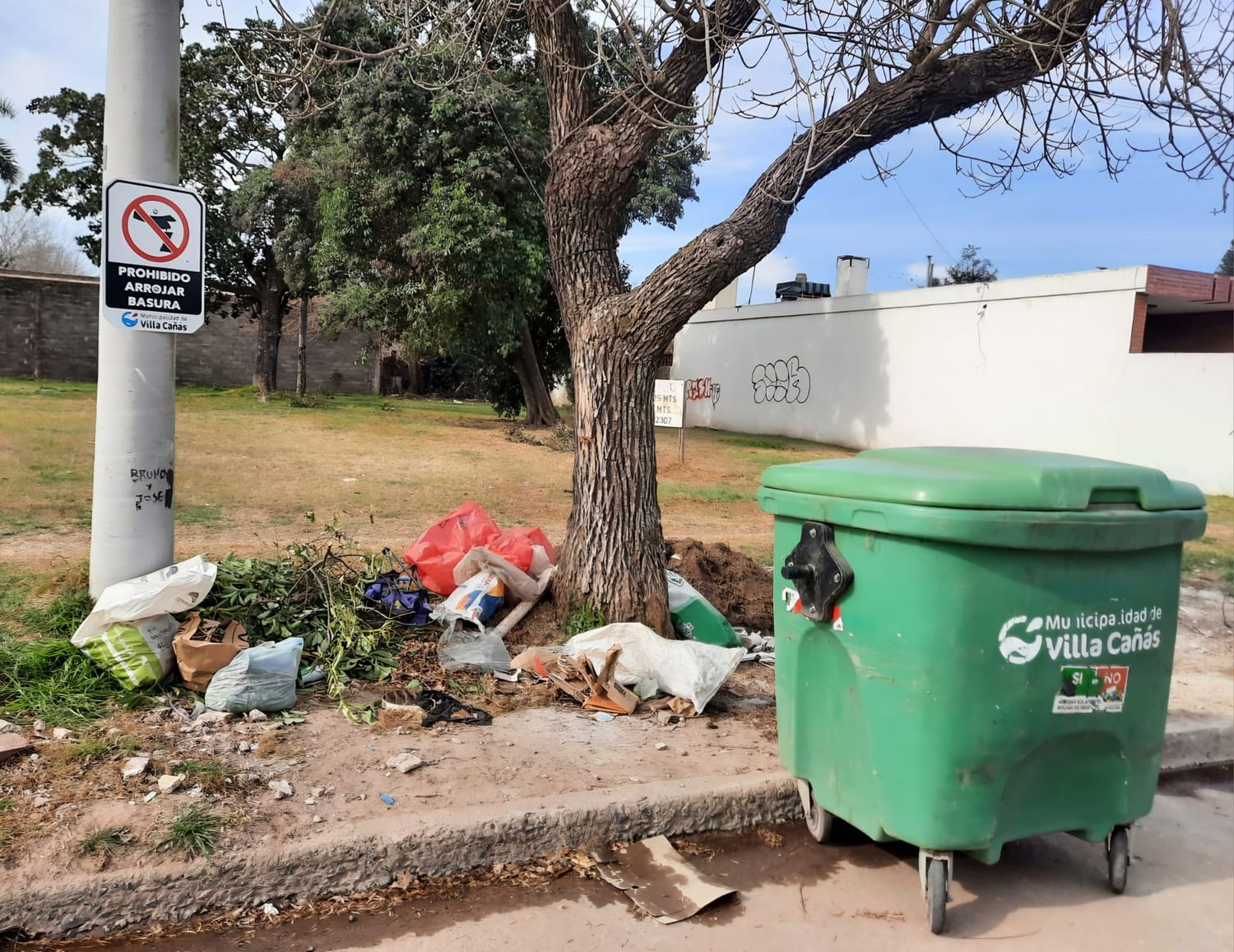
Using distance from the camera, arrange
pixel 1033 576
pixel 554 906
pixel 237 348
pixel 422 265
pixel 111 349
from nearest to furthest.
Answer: pixel 1033 576
pixel 554 906
pixel 111 349
pixel 422 265
pixel 237 348

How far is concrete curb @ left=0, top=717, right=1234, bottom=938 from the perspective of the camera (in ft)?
8.47

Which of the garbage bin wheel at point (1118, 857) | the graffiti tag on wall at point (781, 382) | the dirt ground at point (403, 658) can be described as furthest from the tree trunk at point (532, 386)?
the garbage bin wheel at point (1118, 857)

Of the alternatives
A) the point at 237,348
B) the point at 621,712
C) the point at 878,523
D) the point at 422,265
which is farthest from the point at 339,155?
the point at 878,523

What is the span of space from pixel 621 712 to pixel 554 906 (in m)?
1.40

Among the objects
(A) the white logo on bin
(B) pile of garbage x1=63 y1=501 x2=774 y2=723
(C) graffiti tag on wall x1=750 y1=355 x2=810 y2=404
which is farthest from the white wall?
(A) the white logo on bin

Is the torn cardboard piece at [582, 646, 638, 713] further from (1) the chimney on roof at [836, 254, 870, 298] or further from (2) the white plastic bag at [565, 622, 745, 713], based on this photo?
(1) the chimney on roof at [836, 254, 870, 298]

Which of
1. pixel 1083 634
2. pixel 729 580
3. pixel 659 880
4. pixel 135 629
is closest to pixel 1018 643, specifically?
pixel 1083 634

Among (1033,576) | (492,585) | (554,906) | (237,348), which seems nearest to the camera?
(1033,576)

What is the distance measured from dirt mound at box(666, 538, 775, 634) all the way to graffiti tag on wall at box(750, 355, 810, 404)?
1790 centimetres

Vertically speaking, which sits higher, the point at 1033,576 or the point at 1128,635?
the point at 1033,576

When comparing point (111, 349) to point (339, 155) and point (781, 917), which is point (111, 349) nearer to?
point (781, 917)

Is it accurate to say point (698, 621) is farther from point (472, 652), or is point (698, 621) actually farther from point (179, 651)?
point (179, 651)

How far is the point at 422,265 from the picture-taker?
55.5 ft

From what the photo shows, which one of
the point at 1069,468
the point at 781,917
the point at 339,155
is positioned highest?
the point at 339,155
